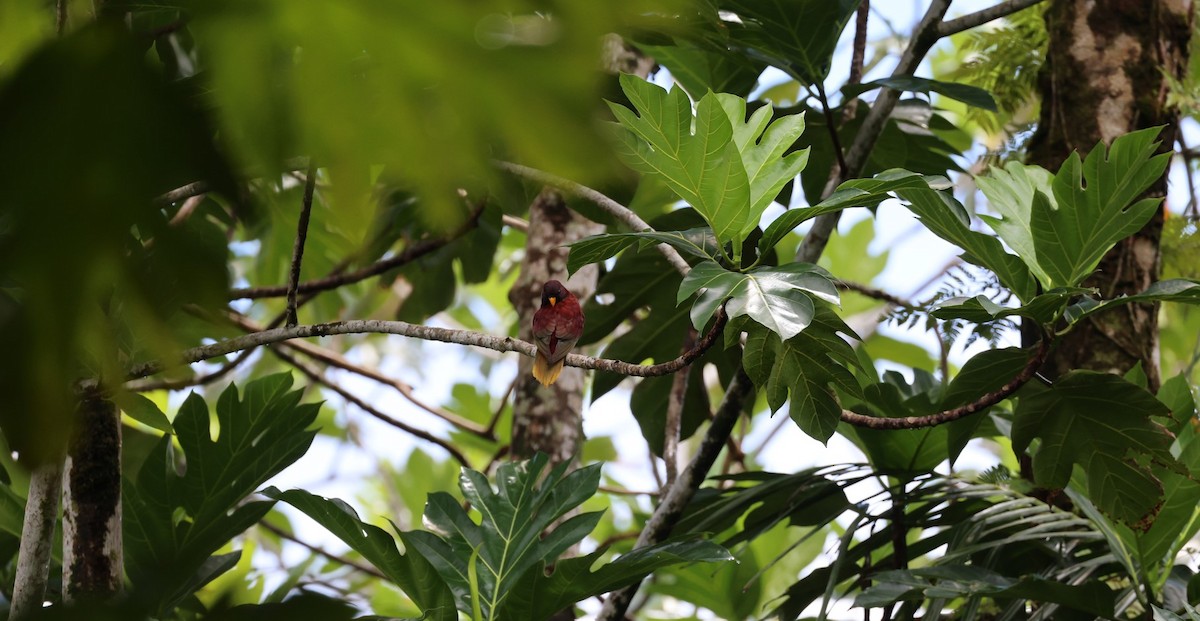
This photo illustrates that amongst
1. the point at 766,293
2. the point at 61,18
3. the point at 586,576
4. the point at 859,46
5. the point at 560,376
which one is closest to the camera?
the point at 61,18

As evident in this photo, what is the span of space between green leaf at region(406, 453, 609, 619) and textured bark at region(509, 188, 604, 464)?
49cm

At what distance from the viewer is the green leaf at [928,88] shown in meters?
2.04

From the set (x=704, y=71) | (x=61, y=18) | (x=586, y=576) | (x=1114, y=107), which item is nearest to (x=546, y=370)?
(x=586, y=576)

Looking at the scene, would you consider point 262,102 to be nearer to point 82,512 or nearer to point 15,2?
point 15,2

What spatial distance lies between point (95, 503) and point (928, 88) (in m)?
1.83

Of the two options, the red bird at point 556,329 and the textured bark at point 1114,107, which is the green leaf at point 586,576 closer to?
the red bird at point 556,329

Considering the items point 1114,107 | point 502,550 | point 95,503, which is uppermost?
point 1114,107

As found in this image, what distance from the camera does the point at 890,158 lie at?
2.68 metres

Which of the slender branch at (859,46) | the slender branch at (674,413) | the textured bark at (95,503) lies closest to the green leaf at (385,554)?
the textured bark at (95,503)

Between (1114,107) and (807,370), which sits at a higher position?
(1114,107)

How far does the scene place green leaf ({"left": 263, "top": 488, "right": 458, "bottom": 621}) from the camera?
1822 millimetres

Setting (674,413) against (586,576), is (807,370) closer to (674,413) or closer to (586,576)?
Answer: (586,576)

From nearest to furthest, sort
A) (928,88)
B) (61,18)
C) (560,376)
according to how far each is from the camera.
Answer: (61,18) < (928,88) < (560,376)

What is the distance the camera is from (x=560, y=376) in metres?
2.67
